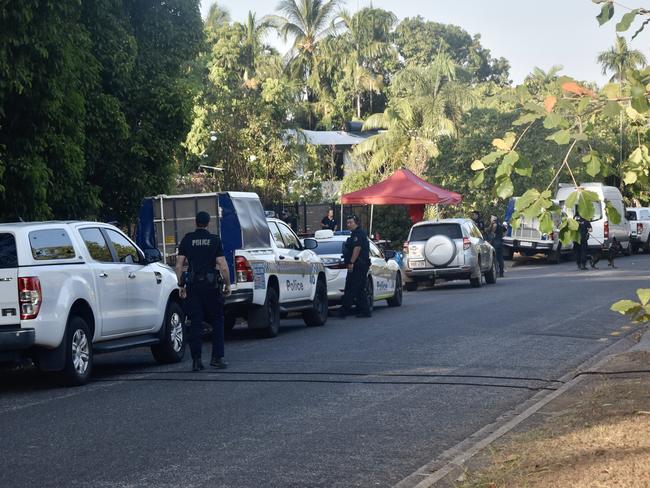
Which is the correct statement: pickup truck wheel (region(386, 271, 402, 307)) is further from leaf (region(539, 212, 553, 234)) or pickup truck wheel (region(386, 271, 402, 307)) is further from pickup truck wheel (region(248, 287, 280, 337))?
leaf (region(539, 212, 553, 234))

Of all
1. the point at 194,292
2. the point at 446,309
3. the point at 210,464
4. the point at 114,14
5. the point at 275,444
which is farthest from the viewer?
the point at 446,309

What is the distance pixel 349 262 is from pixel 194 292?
7.81 metres

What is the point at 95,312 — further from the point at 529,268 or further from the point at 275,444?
the point at 529,268

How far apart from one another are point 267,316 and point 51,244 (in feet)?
18.3

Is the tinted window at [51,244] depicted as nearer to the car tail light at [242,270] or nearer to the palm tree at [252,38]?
the car tail light at [242,270]

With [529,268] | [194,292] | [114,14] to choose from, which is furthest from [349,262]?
[529,268]

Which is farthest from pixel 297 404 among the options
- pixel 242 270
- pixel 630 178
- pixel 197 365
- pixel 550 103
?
pixel 242 270

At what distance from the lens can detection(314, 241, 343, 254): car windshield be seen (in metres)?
23.4

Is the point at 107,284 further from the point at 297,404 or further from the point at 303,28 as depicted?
the point at 303,28

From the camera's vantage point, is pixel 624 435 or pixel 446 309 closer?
pixel 624 435

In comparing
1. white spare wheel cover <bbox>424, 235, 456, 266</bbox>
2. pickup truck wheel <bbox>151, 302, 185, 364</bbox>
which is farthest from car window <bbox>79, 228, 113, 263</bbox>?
white spare wheel cover <bbox>424, 235, 456, 266</bbox>

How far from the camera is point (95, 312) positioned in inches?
528

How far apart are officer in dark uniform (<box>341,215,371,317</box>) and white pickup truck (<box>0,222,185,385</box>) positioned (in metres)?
6.93

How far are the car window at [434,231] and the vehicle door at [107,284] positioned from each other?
653 inches
